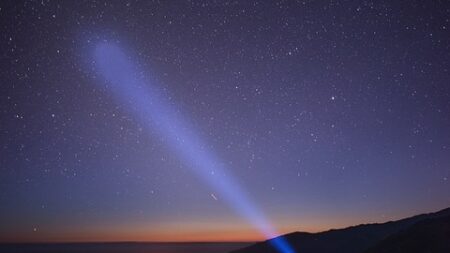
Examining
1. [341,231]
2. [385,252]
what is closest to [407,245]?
[385,252]

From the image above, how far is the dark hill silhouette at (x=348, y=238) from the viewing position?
163 ft

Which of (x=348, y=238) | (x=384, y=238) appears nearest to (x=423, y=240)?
(x=384, y=238)

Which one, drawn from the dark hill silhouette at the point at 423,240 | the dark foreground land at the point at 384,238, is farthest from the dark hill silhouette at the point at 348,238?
the dark hill silhouette at the point at 423,240

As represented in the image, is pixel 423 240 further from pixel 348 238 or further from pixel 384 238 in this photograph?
pixel 348 238

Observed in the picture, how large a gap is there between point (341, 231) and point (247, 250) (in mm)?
16882

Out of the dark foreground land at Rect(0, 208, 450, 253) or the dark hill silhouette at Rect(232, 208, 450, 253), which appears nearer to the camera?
the dark foreground land at Rect(0, 208, 450, 253)

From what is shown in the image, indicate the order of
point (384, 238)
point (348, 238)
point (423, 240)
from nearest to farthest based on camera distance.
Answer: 1. point (423, 240)
2. point (384, 238)
3. point (348, 238)

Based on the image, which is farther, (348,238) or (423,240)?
(348,238)

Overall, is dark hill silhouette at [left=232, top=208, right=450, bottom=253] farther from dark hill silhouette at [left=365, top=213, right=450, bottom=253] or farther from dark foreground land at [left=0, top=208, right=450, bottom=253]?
dark hill silhouette at [left=365, top=213, right=450, bottom=253]

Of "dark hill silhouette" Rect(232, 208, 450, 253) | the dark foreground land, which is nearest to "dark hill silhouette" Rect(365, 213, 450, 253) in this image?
the dark foreground land

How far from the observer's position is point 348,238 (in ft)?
176

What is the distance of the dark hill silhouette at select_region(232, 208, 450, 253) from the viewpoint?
4978 cm

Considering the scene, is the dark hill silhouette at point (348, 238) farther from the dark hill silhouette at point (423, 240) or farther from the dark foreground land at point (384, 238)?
the dark hill silhouette at point (423, 240)

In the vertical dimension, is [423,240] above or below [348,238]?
below
